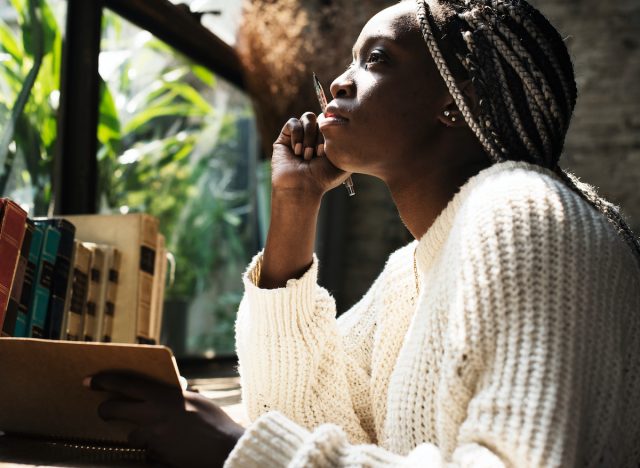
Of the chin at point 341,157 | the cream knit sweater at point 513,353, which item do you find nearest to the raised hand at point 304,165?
the chin at point 341,157

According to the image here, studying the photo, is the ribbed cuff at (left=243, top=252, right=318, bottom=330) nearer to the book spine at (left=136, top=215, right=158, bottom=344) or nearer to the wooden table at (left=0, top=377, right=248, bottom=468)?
the wooden table at (left=0, top=377, right=248, bottom=468)

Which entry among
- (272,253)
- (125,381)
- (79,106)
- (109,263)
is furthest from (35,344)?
(79,106)

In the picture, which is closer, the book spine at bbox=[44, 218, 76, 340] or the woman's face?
the woman's face

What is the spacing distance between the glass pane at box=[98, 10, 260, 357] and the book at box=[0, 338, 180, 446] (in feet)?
5.12

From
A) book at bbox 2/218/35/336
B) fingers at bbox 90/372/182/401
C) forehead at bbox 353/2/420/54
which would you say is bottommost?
fingers at bbox 90/372/182/401

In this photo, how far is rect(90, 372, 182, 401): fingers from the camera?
0.85 metres

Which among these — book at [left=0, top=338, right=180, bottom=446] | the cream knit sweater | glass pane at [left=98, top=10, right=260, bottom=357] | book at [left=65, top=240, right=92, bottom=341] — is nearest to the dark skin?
the cream knit sweater

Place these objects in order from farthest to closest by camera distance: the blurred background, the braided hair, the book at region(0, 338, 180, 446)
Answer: the blurred background → the braided hair → the book at region(0, 338, 180, 446)

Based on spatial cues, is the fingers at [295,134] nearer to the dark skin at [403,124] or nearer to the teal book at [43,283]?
the dark skin at [403,124]

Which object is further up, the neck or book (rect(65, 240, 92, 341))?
the neck

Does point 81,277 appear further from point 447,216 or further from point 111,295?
point 447,216

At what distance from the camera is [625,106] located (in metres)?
3.64

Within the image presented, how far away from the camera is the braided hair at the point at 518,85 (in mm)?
981

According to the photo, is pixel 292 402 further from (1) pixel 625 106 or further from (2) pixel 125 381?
(1) pixel 625 106
